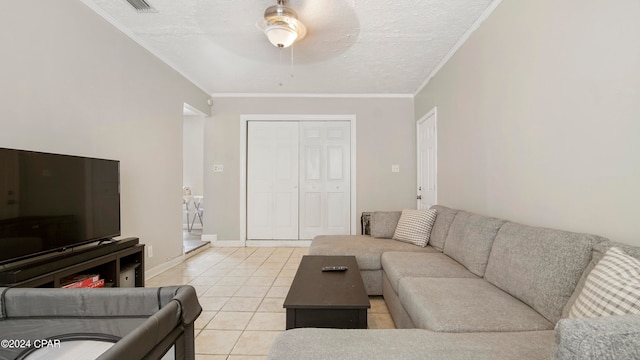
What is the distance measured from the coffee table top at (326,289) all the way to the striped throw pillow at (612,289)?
87 cm

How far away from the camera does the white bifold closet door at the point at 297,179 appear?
15.1 feet

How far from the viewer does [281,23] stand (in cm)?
220

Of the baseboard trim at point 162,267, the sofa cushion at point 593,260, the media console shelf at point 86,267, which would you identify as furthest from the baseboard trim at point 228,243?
the sofa cushion at point 593,260

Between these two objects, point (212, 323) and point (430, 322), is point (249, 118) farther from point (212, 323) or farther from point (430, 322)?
point (430, 322)

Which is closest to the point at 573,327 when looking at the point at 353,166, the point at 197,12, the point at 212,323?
the point at 212,323

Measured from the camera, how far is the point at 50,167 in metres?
1.67

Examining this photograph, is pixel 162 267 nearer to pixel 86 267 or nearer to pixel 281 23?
pixel 86 267

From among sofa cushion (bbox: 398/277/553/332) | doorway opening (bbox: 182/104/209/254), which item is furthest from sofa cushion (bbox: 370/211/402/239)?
doorway opening (bbox: 182/104/209/254)

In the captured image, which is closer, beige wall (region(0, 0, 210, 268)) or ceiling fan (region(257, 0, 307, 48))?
beige wall (region(0, 0, 210, 268))

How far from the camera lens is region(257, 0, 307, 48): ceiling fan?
2125 millimetres

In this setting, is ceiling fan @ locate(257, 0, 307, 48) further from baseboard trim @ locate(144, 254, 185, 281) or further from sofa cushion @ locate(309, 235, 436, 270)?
baseboard trim @ locate(144, 254, 185, 281)

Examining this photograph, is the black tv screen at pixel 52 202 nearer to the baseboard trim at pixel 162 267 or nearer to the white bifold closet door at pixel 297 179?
the baseboard trim at pixel 162 267

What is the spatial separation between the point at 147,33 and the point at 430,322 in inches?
134

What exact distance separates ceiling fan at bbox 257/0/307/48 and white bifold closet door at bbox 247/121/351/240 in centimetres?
231
